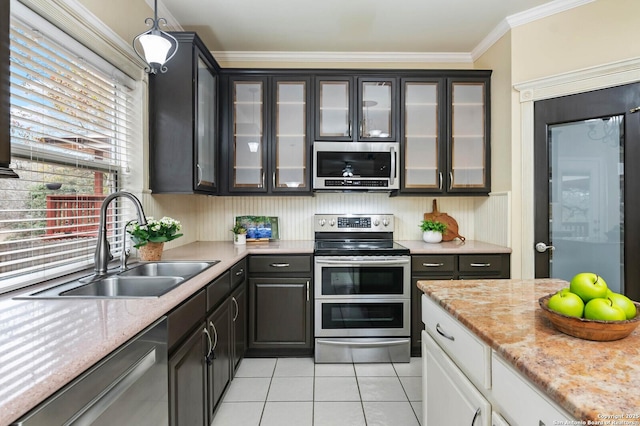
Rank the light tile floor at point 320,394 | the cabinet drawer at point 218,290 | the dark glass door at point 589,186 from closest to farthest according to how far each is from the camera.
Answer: the cabinet drawer at point 218,290 < the light tile floor at point 320,394 < the dark glass door at point 589,186

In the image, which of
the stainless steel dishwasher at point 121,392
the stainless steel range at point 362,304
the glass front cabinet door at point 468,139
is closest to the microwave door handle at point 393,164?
the glass front cabinet door at point 468,139

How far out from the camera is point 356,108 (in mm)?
3088

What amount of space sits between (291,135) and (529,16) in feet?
6.87

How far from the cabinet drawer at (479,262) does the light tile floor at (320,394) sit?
857 mm

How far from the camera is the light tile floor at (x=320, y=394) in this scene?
205 centimetres

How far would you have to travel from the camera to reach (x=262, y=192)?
311 centimetres

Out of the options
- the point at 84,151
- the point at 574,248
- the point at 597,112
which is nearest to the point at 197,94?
the point at 84,151

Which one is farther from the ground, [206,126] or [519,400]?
[206,126]

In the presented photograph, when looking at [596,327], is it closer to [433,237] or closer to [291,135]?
[433,237]

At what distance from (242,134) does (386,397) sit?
2.35 metres

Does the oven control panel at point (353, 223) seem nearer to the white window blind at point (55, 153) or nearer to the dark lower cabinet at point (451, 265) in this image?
the dark lower cabinet at point (451, 265)

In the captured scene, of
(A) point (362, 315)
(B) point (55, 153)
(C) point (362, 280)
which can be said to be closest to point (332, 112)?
(C) point (362, 280)

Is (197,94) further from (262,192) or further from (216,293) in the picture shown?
(216,293)

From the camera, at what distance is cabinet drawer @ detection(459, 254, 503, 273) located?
2.83 metres
